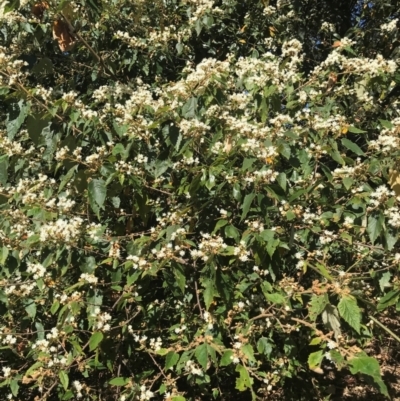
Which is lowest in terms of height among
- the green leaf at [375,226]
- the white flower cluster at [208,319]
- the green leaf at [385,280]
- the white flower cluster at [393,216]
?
the white flower cluster at [208,319]

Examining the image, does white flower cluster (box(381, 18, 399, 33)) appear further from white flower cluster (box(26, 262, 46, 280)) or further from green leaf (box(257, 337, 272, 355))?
white flower cluster (box(26, 262, 46, 280))

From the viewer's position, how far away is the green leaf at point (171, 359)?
216 centimetres

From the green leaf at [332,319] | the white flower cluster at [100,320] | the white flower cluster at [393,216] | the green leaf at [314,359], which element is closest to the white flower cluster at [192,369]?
the white flower cluster at [100,320]

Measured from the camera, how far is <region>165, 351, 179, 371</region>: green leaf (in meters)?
2.16

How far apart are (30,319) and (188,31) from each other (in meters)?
2.47

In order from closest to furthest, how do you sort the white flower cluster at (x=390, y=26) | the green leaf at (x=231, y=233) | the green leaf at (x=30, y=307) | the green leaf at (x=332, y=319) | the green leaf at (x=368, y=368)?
1. the green leaf at (x=368, y=368)
2. the green leaf at (x=332, y=319)
3. the green leaf at (x=231, y=233)
4. the green leaf at (x=30, y=307)
5. the white flower cluster at (x=390, y=26)

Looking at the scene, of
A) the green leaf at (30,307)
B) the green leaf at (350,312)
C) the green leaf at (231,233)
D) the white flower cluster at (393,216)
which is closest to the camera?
the green leaf at (350,312)

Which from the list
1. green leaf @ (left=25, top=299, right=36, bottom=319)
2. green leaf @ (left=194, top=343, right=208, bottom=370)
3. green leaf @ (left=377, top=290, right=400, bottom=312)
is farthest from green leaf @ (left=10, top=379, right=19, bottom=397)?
green leaf @ (left=377, top=290, right=400, bottom=312)

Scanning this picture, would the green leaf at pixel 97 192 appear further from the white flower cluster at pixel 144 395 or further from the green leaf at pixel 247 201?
the white flower cluster at pixel 144 395

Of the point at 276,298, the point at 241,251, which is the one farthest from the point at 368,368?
the point at 241,251

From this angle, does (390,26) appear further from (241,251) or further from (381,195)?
(241,251)

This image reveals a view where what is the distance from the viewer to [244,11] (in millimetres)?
4348

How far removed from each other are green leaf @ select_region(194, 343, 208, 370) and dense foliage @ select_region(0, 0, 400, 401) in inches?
0.5

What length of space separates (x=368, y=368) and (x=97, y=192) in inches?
52.1
